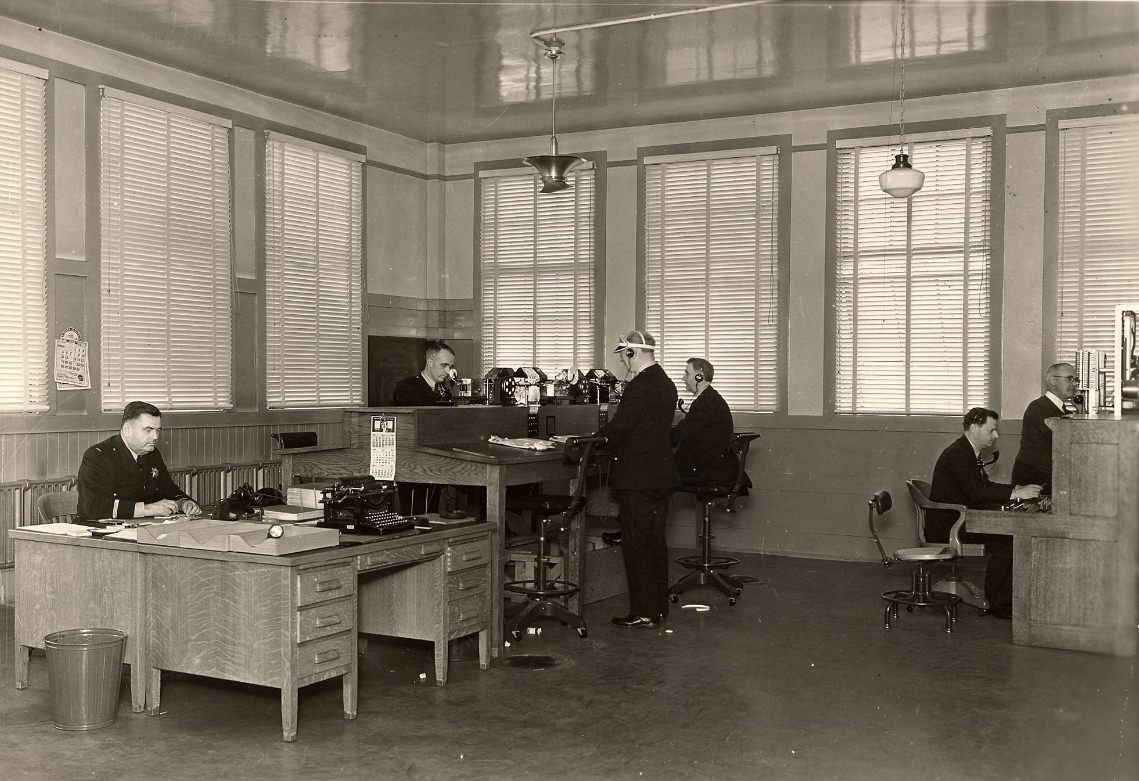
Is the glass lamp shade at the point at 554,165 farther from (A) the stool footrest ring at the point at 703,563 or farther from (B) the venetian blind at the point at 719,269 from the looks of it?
(A) the stool footrest ring at the point at 703,563

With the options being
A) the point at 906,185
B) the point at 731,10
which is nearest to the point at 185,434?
the point at 731,10

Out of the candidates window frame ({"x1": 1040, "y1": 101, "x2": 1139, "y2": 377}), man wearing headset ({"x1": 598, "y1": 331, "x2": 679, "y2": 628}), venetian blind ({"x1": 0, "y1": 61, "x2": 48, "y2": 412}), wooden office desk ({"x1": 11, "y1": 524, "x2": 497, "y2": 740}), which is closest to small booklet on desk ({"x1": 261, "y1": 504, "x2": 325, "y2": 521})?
wooden office desk ({"x1": 11, "y1": 524, "x2": 497, "y2": 740})

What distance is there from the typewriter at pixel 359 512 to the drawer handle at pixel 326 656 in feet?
2.04

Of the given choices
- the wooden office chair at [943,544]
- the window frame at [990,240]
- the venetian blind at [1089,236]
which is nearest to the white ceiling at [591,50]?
the window frame at [990,240]

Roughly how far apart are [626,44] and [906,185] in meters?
2.21

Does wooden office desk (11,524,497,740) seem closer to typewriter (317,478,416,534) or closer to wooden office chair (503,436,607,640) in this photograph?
typewriter (317,478,416,534)

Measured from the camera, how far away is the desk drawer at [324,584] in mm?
4242

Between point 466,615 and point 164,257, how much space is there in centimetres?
427

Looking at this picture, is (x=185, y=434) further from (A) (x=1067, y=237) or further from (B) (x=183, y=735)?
(A) (x=1067, y=237)

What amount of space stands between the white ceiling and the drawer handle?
4202mm

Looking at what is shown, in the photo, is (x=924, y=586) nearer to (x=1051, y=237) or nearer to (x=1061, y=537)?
(x=1061, y=537)

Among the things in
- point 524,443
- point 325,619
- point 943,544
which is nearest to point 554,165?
point 524,443

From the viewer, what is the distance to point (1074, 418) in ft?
18.6

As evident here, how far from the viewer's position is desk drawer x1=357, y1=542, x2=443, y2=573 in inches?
183
